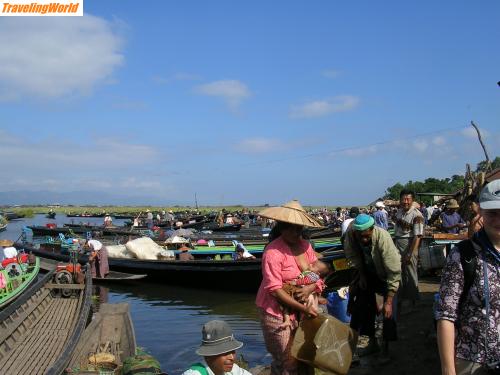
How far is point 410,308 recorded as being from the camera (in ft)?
25.2

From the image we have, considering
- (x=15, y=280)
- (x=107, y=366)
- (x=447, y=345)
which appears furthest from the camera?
(x=15, y=280)

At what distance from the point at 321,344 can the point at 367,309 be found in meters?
2.00

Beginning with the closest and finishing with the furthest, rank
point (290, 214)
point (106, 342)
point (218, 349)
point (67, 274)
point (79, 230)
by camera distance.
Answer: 1. point (218, 349)
2. point (290, 214)
3. point (106, 342)
4. point (67, 274)
5. point (79, 230)

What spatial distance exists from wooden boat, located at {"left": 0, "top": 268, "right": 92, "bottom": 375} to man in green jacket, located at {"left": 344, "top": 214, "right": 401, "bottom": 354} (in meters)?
3.17

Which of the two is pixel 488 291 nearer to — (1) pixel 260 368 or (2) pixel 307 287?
(2) pixel 307 287

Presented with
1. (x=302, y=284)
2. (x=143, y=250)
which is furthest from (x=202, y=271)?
(x=302, y=284)

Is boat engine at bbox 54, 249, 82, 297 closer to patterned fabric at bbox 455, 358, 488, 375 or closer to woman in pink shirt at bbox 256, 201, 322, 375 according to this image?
woman in pink shirt at bbox 256, 201, 322, 375

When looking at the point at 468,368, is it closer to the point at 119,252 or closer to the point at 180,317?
the point at 180,317

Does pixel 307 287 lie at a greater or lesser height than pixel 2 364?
greater

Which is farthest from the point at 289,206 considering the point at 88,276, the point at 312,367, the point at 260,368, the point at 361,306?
the point at 88,276

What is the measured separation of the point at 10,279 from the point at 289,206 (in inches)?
390

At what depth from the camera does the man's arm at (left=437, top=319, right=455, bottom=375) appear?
92.4 inches

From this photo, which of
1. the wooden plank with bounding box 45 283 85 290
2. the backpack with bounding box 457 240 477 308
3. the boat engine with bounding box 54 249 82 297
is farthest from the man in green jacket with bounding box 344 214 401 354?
the boat engine with bounding box 54 249 82 297

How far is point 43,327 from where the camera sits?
8.80 metres
